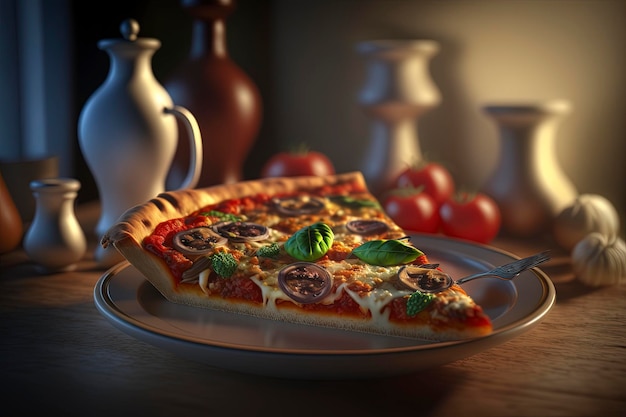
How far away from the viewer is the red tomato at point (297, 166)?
106 inches

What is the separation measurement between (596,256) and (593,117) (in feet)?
3.10

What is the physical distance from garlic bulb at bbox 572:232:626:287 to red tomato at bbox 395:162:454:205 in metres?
0.68

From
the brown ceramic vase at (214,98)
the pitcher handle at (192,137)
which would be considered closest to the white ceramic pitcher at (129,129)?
the pitcher handle at (192,137)

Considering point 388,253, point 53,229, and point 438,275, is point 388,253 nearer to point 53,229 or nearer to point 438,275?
point 438,275

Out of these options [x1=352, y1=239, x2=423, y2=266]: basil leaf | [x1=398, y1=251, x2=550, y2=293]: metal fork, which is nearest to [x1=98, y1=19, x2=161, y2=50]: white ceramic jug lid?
[x1=352, y1=239, x2=423, y2=266]: basil leaf

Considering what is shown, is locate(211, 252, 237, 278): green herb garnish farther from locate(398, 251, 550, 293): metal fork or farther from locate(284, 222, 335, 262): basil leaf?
locate(398, 251, 550, 293): metal fork

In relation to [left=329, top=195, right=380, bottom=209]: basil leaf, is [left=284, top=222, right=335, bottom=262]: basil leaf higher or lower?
higher

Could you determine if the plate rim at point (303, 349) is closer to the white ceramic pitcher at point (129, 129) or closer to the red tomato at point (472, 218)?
the white ceramic pitcher at point (129, 129)

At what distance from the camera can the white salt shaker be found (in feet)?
6.43

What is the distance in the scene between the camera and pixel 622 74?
2604 millimetres

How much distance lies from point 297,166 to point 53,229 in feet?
3.24

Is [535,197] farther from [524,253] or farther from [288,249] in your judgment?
[288,249]

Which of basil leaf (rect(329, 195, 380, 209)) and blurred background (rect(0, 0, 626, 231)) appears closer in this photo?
basil leaf (rect(329, 195, 380, 209))

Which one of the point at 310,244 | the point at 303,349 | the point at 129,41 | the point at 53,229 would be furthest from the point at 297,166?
the point at 303,349
